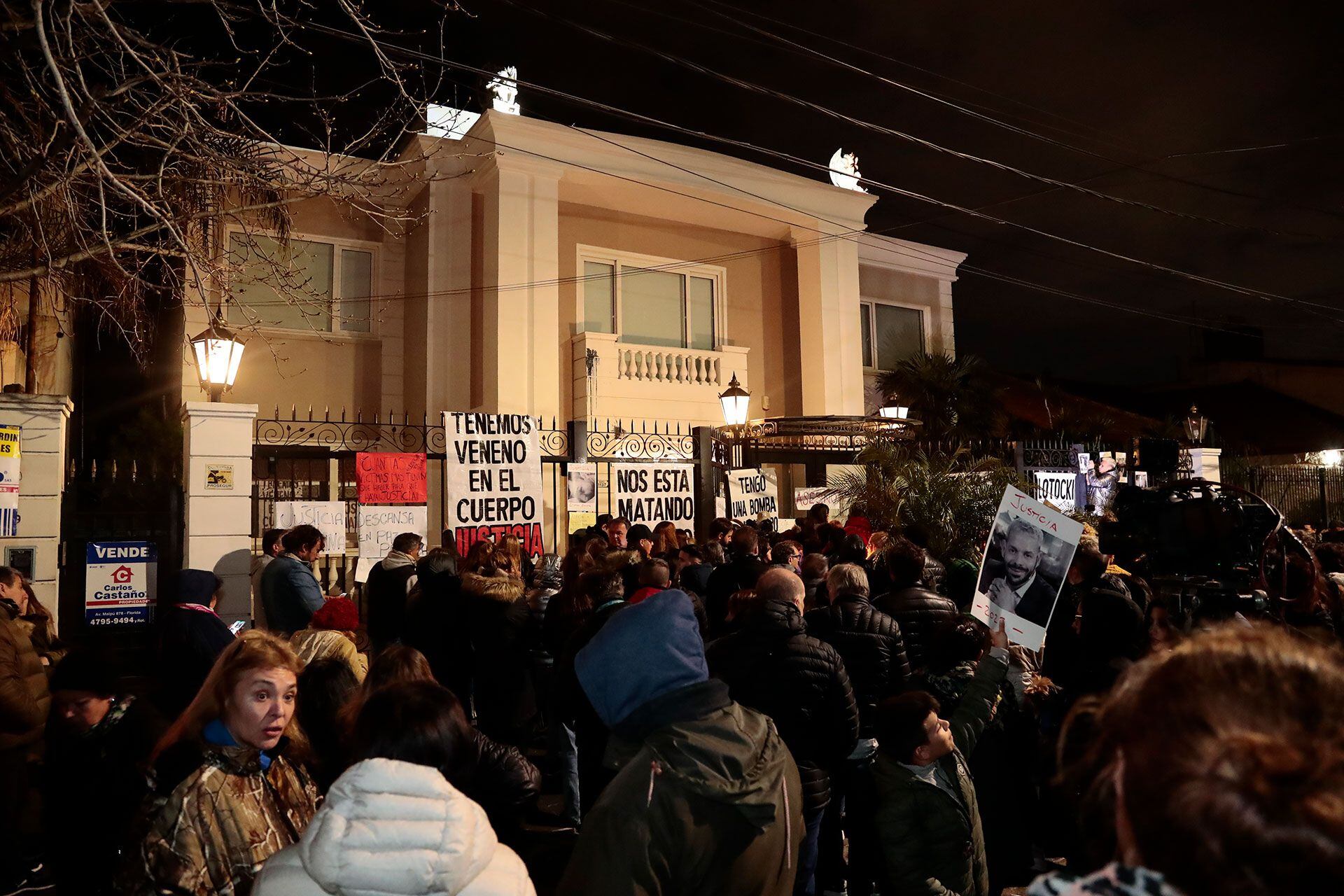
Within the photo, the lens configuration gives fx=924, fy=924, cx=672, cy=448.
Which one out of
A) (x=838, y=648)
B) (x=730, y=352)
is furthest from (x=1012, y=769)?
(x=730, y=352)

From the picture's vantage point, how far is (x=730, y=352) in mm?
18344

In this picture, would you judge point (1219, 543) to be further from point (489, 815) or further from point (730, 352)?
point (730, 352)

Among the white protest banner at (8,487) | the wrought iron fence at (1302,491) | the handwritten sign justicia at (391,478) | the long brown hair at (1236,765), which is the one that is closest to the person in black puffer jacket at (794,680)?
the long brown hair at (1236,765)

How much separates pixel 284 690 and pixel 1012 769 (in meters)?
3.48

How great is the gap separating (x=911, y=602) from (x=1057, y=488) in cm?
1033

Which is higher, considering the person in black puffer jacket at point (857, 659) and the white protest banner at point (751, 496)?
the white protest banner at point (751, 496)

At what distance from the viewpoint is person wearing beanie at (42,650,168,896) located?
3.55 metres

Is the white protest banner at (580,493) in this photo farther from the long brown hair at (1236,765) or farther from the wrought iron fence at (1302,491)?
the wrought iron fence at (1302,491)

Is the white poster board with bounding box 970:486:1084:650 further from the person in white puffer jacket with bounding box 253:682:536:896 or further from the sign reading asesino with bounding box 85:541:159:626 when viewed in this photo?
the sign reading asesino with bounding box 85:541:159:626

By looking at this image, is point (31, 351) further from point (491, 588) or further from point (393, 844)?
point (393, 844)

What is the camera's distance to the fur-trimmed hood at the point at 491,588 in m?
6.88

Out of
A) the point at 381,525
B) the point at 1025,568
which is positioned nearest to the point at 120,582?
the point at 381,525

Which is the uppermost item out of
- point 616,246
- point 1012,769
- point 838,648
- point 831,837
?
point 616,246

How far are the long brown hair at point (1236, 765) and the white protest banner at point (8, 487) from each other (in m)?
9.74
